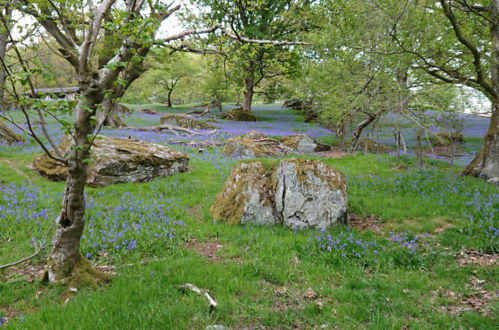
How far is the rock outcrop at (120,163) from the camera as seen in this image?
11375 millimetres

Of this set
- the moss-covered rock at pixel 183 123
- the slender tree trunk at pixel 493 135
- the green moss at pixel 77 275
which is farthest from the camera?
the moss-covered rock at pixel 183 123

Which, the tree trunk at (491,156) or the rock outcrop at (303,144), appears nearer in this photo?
the tree trunk at (491,156)

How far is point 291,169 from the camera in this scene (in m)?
8.59

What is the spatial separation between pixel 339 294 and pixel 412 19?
12.4 m

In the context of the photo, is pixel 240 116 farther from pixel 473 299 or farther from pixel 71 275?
pixel 473 299

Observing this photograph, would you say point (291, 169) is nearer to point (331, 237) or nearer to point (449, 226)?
point (331, 237)

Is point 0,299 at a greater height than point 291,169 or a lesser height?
lesser

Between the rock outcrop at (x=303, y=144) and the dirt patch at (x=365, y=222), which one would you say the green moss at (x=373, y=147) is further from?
the dirt patch at (x=365, y=222)

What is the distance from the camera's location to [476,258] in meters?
6.34

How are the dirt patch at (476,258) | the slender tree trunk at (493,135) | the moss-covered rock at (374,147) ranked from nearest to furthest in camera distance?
the dirt patch at (476,258)
the slender tree trunk at (493,135)
the moss-covered rock at (374,147)

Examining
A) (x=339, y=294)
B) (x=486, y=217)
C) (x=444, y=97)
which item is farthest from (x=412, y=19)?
(x=339, y=294)

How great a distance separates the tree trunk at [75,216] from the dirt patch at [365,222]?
6.46 m

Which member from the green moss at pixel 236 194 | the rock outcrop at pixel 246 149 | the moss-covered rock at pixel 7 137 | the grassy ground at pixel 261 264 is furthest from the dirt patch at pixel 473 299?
the moss-covered rock at pixel 7 137

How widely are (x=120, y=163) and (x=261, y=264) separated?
7.89m
